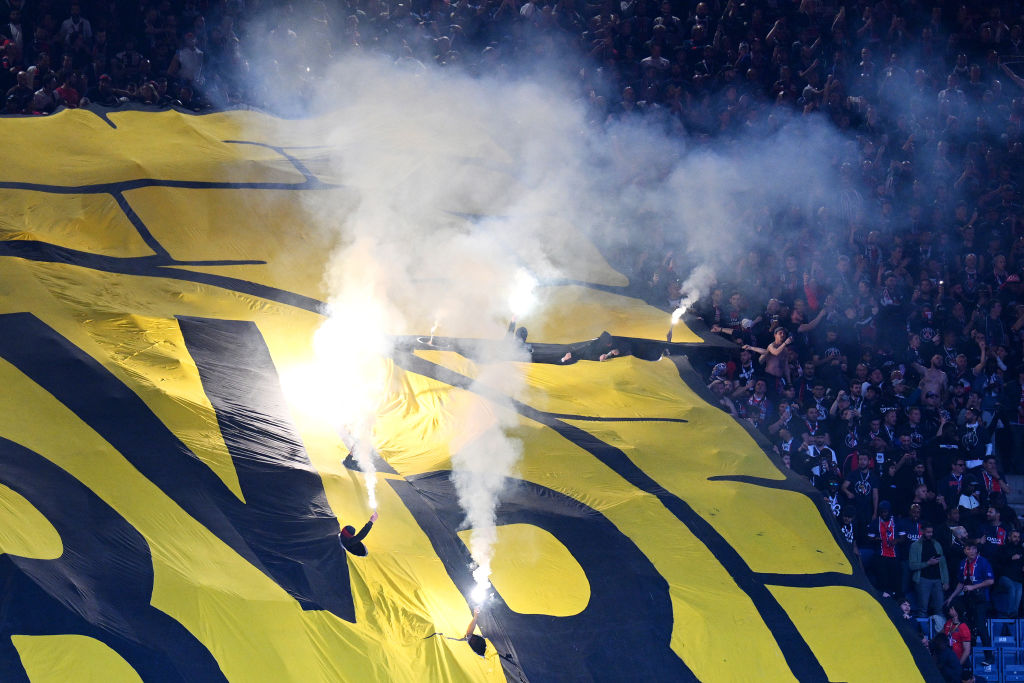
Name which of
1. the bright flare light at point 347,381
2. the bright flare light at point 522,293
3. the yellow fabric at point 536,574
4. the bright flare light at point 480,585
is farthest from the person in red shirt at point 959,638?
the bright flare light at point 347,381

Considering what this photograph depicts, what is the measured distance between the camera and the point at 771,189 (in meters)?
11.5

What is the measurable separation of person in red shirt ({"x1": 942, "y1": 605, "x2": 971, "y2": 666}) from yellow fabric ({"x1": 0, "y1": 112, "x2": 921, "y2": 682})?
1.17 meters

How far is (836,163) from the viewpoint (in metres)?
11.5

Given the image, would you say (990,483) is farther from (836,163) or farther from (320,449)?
(320,449)

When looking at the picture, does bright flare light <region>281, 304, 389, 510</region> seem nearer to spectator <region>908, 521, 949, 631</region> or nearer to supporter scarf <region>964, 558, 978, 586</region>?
spectator <region>908, 521, 949, 631</region>

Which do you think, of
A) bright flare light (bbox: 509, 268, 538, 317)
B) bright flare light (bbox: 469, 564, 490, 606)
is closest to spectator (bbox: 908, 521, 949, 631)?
bright flare light (bbox: 469, 564, 490, 606)

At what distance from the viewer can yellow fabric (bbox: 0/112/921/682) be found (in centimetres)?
594

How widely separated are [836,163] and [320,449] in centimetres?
731

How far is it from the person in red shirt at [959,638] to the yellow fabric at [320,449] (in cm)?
117

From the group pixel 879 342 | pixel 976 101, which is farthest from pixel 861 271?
pixel 976 101

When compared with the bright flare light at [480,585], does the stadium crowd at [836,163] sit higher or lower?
higher

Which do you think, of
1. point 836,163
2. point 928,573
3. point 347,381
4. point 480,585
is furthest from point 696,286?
point 480,585

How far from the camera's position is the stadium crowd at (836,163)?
873 centimetres

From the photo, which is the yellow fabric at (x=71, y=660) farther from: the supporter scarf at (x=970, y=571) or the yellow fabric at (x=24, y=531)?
the supporter scarf at (x=970, y=571)
